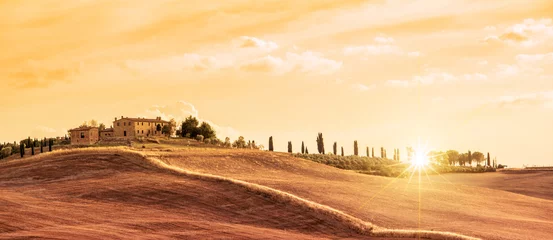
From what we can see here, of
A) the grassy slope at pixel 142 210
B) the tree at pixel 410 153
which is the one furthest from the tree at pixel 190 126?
the grassy slope at pixel 142 210

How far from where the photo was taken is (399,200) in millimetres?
56531

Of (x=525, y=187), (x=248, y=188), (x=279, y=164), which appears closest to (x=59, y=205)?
(x=248, y=188)

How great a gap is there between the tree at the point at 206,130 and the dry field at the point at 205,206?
73.2 metres

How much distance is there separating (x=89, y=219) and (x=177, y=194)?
1139cm

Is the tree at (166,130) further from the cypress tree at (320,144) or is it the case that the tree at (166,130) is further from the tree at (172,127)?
the cypress tree at (320,144)

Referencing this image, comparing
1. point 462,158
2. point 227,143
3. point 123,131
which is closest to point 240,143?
point 227,143

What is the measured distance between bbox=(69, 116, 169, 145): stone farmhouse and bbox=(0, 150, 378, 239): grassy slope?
69.6 m

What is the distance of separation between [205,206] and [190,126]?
4154 inches

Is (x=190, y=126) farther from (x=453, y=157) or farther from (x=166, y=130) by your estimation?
(x=453, y=157)

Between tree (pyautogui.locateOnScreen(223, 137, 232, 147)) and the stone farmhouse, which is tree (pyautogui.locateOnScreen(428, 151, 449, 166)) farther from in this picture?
the stone farmhouse

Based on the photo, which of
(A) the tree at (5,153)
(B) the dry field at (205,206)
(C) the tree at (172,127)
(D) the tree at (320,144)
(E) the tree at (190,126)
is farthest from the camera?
(C) the tree at (172,127)

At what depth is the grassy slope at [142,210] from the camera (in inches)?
1351

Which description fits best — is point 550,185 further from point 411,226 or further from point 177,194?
point 177,194

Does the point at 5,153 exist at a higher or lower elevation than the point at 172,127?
lower
